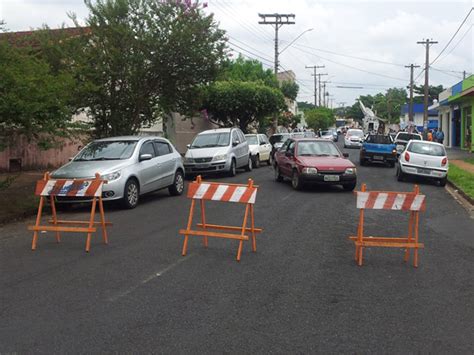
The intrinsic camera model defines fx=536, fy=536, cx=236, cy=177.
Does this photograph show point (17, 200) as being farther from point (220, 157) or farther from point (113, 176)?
point (220, 157)

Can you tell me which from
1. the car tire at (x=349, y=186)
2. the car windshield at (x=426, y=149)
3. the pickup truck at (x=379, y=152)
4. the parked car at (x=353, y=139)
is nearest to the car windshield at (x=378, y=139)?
the pickup truck at (x=379, y=152)

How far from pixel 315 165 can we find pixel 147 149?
4.60m

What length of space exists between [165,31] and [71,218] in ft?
27.4

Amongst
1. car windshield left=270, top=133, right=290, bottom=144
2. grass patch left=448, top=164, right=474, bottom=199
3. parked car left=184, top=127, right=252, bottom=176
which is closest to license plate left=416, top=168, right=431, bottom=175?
grass patch left=448, top=164, right=474, bottom=199

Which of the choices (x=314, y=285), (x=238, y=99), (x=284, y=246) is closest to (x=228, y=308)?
(x=314, y=285)

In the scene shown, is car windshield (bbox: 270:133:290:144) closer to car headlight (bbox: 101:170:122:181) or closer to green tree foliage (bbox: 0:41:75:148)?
car headlight (bbox: 101:170:122:181)

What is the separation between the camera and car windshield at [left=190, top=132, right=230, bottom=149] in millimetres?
19719

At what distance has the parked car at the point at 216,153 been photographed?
61.7 feet

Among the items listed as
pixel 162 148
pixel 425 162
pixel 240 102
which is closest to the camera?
pixel 162 148

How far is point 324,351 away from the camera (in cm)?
429

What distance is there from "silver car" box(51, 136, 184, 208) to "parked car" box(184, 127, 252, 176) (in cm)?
427

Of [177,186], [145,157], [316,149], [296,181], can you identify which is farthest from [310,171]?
[145,157]

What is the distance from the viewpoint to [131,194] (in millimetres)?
12039

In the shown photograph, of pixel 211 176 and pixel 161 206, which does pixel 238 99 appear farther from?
pixel 161 206
